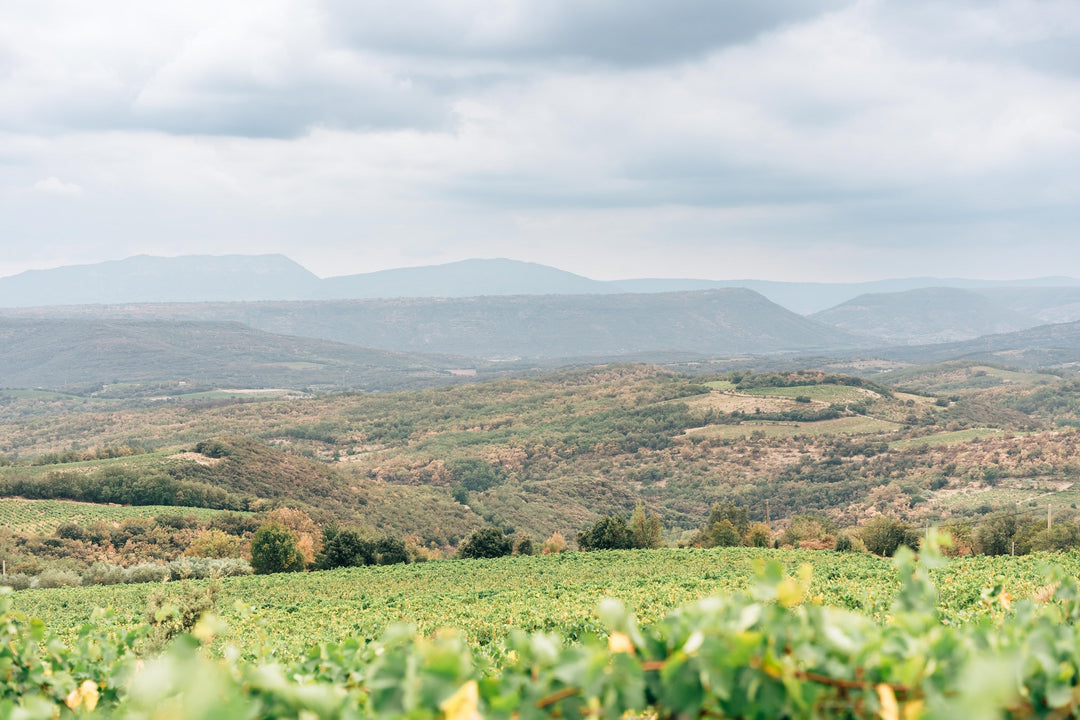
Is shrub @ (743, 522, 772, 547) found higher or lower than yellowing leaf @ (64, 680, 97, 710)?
lower

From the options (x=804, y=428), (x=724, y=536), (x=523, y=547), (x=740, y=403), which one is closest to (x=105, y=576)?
(x=523, y=547)

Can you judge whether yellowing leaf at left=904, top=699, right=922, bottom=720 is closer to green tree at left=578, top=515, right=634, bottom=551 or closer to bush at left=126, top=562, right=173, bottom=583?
bush at left=126, top=562, right=173, bottom=583

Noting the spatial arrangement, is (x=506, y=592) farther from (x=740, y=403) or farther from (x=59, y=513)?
(x=740, y=403)

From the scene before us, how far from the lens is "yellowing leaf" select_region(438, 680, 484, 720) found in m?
2.21

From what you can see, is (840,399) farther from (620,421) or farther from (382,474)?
(382,474)

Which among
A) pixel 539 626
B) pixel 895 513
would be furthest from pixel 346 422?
pixel 539 626

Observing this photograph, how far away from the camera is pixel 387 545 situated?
173 feet

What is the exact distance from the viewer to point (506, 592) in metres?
30.1

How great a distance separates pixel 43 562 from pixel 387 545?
77.5ft

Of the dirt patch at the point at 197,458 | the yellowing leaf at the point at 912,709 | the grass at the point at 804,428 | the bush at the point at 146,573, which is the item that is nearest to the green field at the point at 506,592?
the bush at the point at 146,573

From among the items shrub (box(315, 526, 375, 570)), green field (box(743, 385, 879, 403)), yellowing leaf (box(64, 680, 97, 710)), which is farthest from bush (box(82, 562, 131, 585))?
green field (box(743, 385, 879, 403))

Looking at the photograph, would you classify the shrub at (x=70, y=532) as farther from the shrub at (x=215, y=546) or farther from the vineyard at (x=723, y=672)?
the vineyard at (x=723, y=672)

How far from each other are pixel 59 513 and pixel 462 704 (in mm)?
81179

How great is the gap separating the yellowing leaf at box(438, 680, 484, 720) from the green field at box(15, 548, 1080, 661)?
8469 mm
